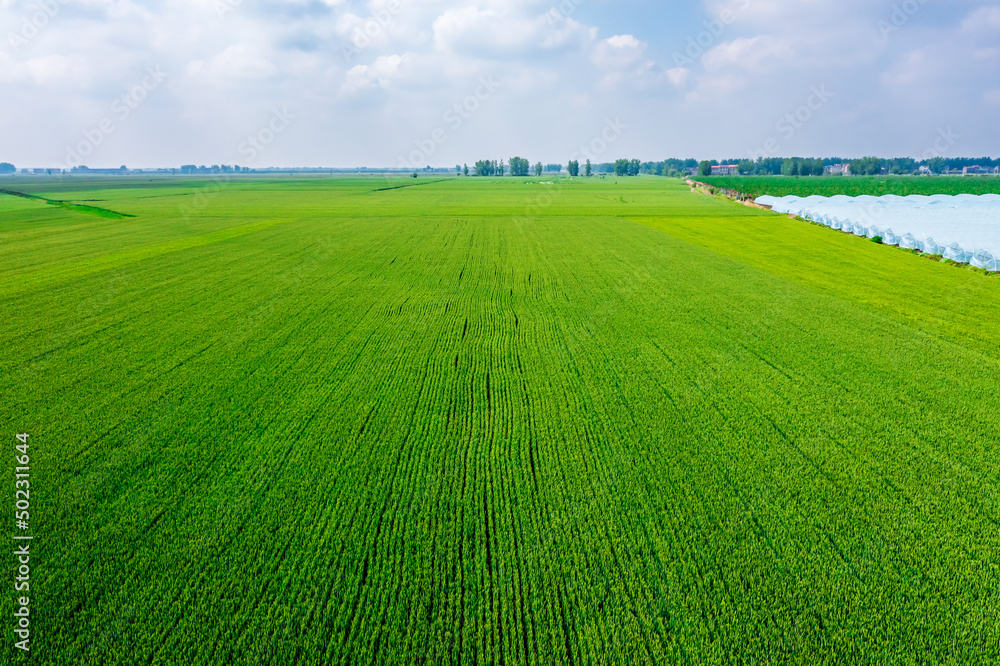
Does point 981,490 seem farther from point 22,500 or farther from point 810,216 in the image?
point 810,216

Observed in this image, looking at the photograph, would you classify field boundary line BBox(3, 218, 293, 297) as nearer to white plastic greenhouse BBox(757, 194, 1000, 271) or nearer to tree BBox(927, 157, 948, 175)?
white plastic greenhouse BBox(757, 194, 1000, 271)

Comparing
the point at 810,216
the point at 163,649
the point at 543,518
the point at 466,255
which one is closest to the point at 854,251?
the point at 810,216

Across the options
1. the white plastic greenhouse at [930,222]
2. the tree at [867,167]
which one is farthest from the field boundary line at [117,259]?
the tree at [867,167]

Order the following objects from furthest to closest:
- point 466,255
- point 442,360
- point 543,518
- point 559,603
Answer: point 466,255 < point 442,360 < point 543,518 < point 559,603

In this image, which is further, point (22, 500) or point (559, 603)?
point (22, 500)

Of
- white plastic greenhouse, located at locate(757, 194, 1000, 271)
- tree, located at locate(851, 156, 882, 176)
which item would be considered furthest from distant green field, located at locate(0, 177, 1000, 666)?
tree, located at locate(851, 156, 882, 176)

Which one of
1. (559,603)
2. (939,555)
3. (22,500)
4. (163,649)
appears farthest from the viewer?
(22,500)

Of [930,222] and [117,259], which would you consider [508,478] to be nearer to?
[117,259]
